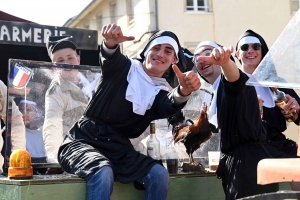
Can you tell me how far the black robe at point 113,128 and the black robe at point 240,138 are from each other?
1.33 feet

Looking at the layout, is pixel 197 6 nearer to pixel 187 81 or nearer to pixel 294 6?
pixel 294 6

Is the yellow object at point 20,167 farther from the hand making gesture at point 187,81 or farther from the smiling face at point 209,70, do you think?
the smiling face at point 209,70

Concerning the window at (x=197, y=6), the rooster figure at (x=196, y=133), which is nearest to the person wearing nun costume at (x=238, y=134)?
the rooster figure at (x=196, y=133)

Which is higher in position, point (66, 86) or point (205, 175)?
point (66, 86)

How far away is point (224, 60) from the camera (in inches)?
117

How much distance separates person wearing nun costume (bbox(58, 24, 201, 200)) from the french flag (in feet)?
2.33

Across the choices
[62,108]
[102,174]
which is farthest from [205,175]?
[62,108]

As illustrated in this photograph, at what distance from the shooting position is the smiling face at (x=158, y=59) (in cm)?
386

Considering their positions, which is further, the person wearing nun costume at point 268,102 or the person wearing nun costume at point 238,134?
the person wearing nun costume at point 268,102

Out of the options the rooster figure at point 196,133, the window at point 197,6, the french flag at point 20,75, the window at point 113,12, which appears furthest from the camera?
the window at point 113,12

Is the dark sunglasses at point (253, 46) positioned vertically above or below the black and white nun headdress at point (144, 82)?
above

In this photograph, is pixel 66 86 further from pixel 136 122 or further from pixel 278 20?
pixel 278 20

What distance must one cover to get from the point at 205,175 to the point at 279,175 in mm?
2006

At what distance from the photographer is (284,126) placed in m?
4.08
